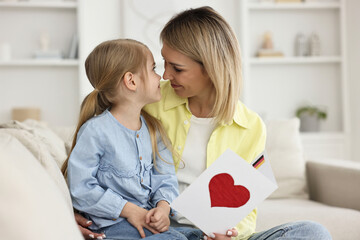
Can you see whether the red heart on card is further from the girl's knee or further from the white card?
the girl's knee

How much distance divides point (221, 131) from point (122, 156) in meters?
0.40

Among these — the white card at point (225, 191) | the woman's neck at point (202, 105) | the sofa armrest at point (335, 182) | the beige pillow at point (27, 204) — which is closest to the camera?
the beige pillow at point (27, 204)

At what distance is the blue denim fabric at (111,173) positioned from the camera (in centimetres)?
144

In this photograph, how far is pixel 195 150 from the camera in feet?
5.78

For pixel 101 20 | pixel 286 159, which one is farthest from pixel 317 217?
pixel 101 20

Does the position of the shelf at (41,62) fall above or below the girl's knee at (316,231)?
above

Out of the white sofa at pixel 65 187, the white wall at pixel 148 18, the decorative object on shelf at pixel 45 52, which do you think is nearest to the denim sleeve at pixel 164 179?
the white sofa at pixel 65 187

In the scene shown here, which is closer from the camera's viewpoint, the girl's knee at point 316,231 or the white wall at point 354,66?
the girl's knee at point 316,231

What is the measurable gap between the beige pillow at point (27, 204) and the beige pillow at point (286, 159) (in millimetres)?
1741

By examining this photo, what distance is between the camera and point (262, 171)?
1450 millimetres

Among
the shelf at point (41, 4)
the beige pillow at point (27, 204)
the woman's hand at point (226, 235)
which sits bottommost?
the woman's hand at point (226, 235)

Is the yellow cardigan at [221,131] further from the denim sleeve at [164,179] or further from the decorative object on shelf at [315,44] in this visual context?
the decorative object on shelf at [315,44]

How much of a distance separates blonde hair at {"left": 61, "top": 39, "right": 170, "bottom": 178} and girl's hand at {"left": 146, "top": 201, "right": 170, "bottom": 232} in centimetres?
20

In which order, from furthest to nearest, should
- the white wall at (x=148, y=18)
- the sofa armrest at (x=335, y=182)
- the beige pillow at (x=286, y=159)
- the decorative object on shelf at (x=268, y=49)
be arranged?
the decorative object on shelf at (x=268, y=49)
the white wall at (x=148, y=18)
the beige pillow at (x=286, y=159)
the sofa armrest at (x=335, y=182)
